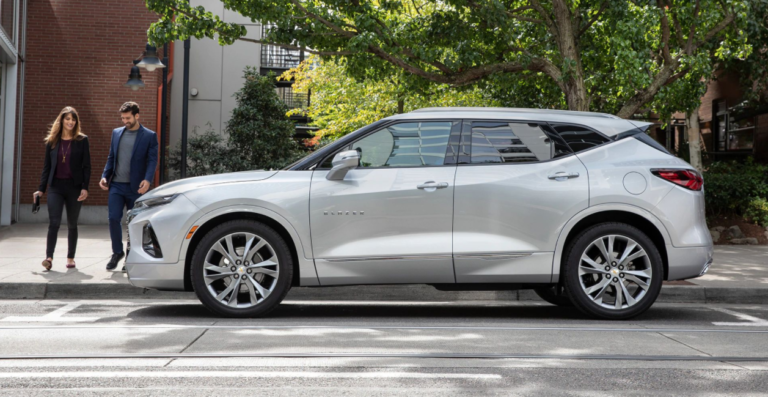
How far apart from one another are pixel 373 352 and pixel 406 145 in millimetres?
2115

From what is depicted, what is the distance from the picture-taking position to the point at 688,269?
678 cm

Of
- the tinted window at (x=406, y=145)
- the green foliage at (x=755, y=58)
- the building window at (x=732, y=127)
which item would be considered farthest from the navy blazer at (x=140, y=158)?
the building window at (x=732, y=127)

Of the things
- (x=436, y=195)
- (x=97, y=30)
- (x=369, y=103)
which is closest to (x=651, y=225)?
(x=436, y=195)

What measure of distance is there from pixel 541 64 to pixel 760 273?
14.4ft

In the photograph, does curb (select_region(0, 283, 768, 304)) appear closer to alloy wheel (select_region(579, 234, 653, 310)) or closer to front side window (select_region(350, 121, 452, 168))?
alloy wheel (select_region(579, 234, 653, 310))

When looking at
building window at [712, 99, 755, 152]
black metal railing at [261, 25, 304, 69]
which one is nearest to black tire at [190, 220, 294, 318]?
building window at [712, 99, 755, 152]

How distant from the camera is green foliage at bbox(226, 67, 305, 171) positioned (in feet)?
63.8

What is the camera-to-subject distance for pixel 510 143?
6.85 m

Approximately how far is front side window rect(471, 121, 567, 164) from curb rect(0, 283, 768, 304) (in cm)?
209

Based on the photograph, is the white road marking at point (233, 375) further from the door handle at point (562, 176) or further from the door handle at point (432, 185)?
the door handle at point (562, 176)

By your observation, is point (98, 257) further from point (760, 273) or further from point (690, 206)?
point (760, 273)

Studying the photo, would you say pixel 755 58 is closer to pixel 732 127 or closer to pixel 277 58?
pixel 732 127

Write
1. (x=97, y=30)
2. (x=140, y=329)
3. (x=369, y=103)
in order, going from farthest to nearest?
(x=369, y=103)
(x=97, y=30)
(x=140, y=329)

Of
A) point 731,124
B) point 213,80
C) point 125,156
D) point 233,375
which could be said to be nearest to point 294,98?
point 213,80
